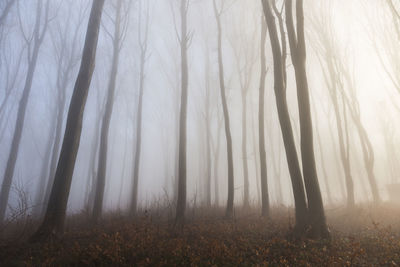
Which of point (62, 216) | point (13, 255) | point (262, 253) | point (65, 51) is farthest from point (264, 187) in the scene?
point (65, 51)

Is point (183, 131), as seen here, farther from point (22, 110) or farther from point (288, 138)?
point (22, 110)

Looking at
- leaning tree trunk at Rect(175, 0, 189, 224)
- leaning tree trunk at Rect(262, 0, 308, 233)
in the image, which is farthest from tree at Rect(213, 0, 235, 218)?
leaning tree trunk at Rect(262, 0, 308, 233)

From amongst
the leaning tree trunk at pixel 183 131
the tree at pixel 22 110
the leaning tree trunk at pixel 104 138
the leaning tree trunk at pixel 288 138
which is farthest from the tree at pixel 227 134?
the tree at pixel 22 110

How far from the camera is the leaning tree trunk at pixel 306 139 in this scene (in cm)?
452

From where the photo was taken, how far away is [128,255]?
3.49 metres

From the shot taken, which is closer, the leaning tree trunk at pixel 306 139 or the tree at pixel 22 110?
the leaning tree trunk at pixel 306 139

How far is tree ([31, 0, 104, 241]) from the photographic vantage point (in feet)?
15.7

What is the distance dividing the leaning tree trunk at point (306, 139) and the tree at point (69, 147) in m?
5.86

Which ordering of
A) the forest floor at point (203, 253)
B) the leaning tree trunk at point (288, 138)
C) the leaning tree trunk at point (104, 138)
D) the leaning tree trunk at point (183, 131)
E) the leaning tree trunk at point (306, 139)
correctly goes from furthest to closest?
the leaning tree trunk at point (104, 138)
the leaning tree trunk at point (183, 131)
the leaning tree trunk at point (288, 138)
the leaning tree trunk at point (306, 139)
the forest floor at point (203, 253)

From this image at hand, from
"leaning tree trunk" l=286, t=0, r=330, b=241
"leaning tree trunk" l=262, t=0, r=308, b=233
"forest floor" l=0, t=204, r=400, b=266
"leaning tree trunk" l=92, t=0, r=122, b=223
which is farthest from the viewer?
"leaning tree trunk" l=92, t=0, r=122, b=223

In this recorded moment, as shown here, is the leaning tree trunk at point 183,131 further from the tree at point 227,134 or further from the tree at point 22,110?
the tree at point 22,110

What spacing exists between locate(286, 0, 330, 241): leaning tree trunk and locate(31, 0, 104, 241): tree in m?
5.86

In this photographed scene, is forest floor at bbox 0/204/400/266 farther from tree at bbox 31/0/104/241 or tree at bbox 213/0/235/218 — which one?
tree at bbox 213/0/235/218

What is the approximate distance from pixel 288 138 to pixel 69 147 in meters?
5.81
